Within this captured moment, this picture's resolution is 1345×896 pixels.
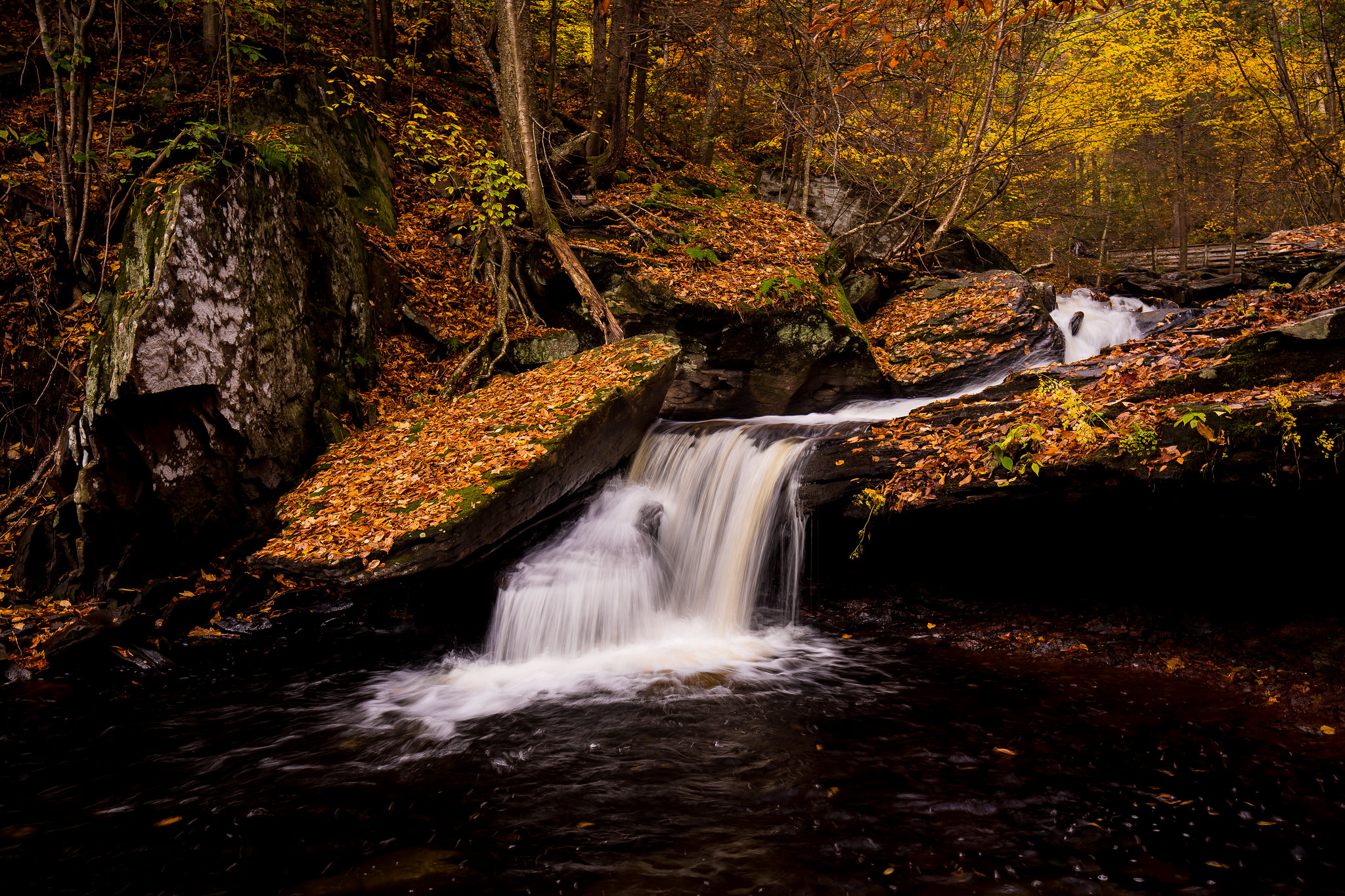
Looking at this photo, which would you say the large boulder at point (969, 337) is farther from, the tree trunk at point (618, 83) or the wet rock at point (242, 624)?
the wet rock at point (242, 624)

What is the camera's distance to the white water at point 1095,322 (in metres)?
12.1

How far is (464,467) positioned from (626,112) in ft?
28.6

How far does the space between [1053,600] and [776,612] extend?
266 cm

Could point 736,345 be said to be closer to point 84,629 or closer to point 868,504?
point 868,504

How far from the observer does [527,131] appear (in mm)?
9828

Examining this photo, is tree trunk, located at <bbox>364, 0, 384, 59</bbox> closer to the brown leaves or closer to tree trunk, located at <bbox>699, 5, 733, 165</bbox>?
tree trunk, located at <bbox>699, 5, 733, 165</bbox>

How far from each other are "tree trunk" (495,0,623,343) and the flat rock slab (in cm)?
165

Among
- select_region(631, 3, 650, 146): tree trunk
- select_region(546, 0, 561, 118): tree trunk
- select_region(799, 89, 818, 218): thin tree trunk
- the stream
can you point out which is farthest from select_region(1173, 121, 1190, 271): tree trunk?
the stream

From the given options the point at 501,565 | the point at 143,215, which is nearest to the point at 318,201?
the point at 143,215

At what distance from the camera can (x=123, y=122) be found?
8531 millimetres

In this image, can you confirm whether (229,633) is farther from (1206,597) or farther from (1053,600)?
(1206,597)

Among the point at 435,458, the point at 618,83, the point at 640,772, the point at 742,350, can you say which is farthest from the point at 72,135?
the point at 640,772

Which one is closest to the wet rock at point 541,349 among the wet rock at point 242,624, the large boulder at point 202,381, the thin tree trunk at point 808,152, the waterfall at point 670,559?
the large boulder at point 202,381

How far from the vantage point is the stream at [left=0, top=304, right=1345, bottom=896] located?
3.14 metres
